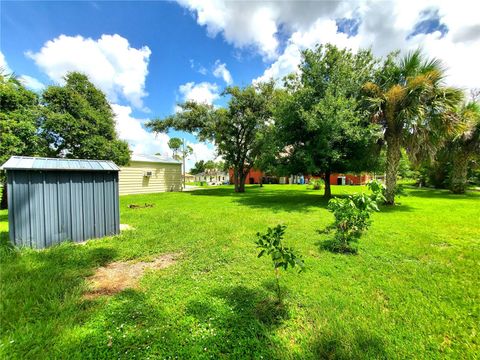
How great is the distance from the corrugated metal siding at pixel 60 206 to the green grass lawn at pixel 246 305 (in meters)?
0.43

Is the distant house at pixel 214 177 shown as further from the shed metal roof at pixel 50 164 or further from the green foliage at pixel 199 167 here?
the shed metal roof at pixel 50 164

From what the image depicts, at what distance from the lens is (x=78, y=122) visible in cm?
1106

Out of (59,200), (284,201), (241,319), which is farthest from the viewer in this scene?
(284,201)

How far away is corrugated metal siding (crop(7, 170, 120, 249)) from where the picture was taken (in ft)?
13.6

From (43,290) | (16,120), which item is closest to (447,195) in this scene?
(43,290)

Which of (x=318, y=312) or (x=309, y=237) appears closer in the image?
(x=318, y=312)

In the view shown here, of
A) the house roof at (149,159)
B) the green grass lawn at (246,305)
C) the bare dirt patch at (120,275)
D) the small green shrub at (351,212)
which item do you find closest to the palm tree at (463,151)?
the green grass lawn at (246,305)

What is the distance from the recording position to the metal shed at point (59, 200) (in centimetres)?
413

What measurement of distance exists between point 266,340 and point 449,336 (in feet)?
5.96

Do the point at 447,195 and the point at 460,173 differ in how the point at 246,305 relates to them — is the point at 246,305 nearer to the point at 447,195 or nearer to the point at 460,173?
the point at 447,195

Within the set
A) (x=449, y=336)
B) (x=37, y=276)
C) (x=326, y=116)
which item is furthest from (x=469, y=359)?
(x=326, y=116)

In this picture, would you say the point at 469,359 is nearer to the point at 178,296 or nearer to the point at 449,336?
the point at 449,336

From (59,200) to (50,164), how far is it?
2.66 ft

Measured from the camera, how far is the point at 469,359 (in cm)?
182
